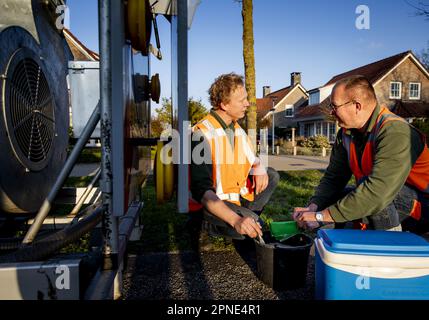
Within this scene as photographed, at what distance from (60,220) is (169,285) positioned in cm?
112

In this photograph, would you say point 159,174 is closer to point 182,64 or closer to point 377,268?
point 182,64

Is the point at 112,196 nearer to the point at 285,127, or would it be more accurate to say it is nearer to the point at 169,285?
the point at 169,285

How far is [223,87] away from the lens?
108 inches

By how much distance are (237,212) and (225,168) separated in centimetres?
39

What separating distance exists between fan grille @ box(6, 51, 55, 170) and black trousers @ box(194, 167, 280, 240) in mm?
1409

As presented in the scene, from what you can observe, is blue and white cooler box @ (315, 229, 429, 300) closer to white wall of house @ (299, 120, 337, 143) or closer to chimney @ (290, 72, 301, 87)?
white wall of house @ (299, 120, 337, 143)

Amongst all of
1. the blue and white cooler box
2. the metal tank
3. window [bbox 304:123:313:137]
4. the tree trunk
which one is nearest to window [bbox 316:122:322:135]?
window [bbox 304:123:313:137]

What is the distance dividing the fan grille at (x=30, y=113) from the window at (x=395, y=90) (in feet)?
100.0

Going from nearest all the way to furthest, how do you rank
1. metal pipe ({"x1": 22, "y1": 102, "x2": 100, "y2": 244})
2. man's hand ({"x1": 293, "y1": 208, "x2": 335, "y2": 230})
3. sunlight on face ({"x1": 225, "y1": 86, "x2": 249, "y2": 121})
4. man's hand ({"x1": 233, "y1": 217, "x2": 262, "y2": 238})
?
metal pipe ({"x1": 22, "y1": 102, "x2": 100, "y2": 244}) → man's hand ({"x1": 233, "y1": 217, "x2": 262, "y2": 238}) → man's hand ({"x1": 293, "y1": 208, "x2": 335, "y2": 230}) → sunlight on face ({"x1": 225, "y1": 86, "x2": 249, "y2": 121})

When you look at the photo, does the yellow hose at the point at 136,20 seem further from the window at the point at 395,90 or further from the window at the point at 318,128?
the window at the point at 318,128

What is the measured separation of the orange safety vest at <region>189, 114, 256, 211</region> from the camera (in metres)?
2.46

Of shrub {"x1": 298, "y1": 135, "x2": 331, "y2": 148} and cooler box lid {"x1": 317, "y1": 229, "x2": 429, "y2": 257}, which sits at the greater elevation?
shrub {"x1": 298, "y1": 135, "x2": 331, "y2": 148}
